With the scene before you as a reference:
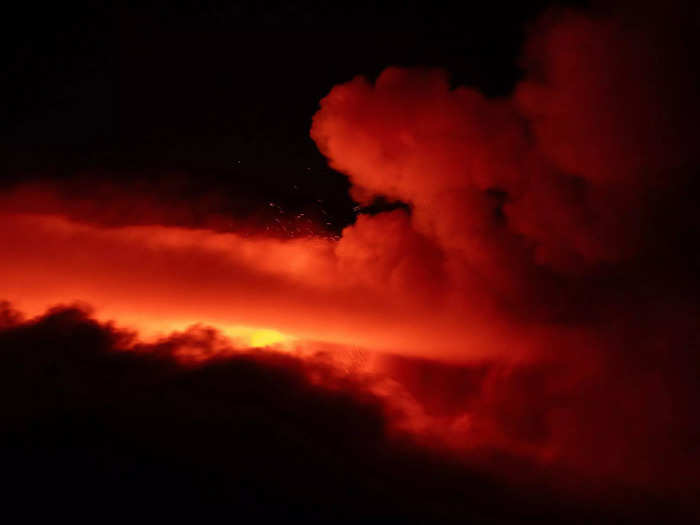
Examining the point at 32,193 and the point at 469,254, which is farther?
the point at 32,193

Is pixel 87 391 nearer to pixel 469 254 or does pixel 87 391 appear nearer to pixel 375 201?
pixel 375 201

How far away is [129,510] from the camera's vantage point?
525 cm

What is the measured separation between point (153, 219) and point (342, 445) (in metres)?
3.37

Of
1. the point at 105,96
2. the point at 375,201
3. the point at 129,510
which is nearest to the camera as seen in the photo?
the point at 129,510

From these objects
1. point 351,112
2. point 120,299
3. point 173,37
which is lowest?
point 120,299

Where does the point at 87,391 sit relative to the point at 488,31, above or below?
below

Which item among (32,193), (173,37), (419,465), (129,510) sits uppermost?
(173,37)

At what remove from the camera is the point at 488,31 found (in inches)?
271

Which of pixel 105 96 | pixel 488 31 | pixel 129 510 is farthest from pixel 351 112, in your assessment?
pixel 129 510

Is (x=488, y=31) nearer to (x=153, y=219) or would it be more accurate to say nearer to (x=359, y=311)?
(x=359, y=311)

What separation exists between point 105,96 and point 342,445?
176 inches

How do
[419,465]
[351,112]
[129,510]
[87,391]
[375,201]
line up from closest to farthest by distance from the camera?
[129,510], [419,465], [87,391], [351,112], [375,201]

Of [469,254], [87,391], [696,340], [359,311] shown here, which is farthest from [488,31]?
[87,391]

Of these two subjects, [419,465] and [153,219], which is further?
[153,219]
